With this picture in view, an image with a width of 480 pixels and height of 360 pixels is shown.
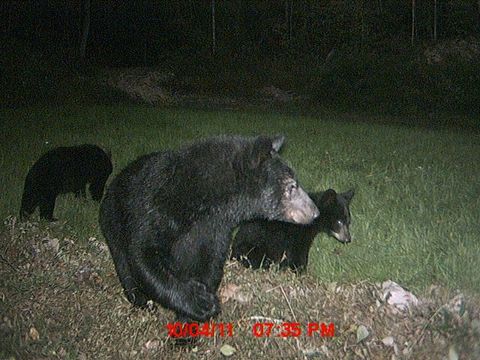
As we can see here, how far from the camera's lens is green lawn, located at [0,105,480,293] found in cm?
528

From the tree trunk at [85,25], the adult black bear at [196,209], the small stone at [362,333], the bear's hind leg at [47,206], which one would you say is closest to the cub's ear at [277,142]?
the adult black bear at [196,209]

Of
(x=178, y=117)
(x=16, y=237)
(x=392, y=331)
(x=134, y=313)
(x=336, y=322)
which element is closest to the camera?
(x=392, y=331)

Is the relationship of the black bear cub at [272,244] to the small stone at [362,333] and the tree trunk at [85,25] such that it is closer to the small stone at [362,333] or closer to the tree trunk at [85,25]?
the small stone at [362,333]

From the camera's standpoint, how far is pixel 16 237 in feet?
19.3

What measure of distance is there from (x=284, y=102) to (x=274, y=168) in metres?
21.9

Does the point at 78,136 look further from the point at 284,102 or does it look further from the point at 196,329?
the point at 284,102

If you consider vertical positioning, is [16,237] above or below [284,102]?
above

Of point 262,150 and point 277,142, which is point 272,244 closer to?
point 277,142

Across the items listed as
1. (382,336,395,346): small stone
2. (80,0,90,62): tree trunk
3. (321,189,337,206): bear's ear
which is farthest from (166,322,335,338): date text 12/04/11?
(80,0,90,62): tree trunk

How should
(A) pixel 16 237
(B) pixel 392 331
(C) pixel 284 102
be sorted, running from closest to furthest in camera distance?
(B) pixel 392 331, (A) pixel 16 237, (C) pixel 284 102

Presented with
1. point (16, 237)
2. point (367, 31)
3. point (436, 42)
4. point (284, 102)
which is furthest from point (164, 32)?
point (16, 237)
